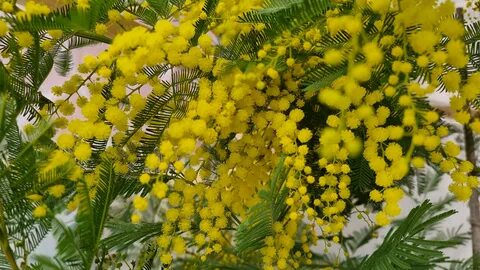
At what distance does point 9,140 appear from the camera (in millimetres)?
519

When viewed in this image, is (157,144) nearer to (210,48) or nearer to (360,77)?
(210,48)

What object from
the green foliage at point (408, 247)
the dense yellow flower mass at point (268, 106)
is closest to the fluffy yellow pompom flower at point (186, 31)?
the dense yellow flower mass at point (268, 106)

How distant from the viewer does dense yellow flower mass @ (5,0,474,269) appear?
1.34 ft

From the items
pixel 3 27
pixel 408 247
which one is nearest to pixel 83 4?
pixel 3 27

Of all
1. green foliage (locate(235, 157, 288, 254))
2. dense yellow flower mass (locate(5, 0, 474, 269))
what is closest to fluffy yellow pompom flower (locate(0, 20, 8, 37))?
dense yellow flower mass (locate(5, 0, 474, 269))

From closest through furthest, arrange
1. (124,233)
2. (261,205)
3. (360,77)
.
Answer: (360,77)
(261,205)
(124,233)

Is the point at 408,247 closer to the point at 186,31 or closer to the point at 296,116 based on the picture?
the point at 296,116

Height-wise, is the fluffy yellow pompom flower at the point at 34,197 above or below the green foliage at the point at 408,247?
above

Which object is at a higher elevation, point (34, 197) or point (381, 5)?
point (381, 5)

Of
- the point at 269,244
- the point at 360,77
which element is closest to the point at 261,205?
the point at 269,244

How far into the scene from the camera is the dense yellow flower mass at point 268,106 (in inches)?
16.1

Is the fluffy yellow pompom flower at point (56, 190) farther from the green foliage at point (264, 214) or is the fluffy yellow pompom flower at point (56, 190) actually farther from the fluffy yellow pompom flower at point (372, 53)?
the fluffy yellow pompom flower at point (372, 53)

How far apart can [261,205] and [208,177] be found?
3.9 inches

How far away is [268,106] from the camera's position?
537mm
